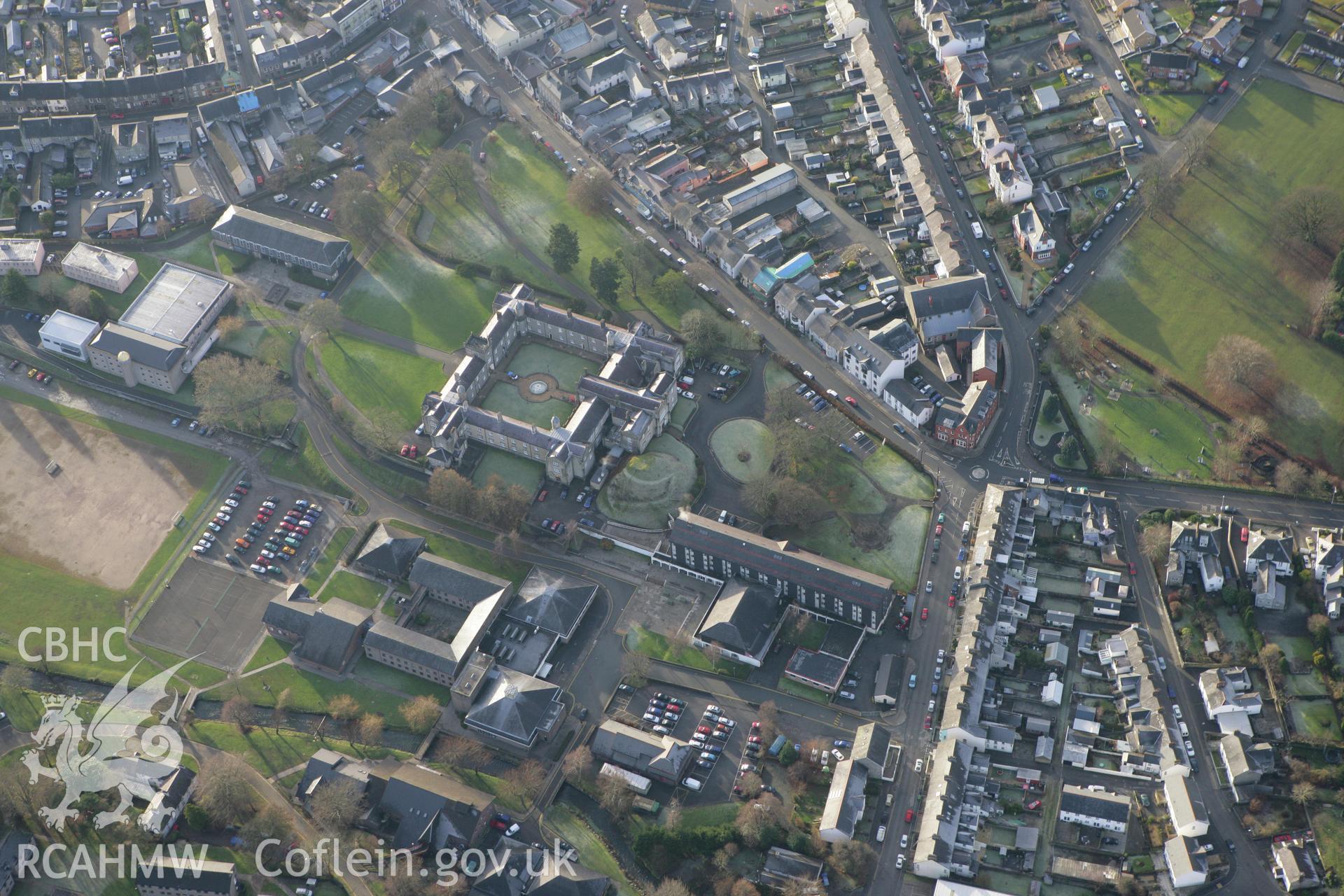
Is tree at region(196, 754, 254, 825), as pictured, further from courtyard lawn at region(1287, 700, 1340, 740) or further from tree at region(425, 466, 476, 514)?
courtyard lawn at region(1287, 700, 1340, 740)

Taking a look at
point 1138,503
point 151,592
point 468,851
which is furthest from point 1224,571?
point 151,592

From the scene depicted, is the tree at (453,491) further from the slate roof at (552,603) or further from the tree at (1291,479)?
the tree at (1291,479)

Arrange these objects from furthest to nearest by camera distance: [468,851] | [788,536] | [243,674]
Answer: [788,536] < [243,674] < [468,851]

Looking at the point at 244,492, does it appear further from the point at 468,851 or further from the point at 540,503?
the point at 468,851

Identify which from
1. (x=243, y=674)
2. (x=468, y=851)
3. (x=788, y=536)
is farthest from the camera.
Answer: (x=788, y=536)

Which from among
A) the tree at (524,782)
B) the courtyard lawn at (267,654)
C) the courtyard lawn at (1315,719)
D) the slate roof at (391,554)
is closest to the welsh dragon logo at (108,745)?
the courtyard lawn at (267,654)

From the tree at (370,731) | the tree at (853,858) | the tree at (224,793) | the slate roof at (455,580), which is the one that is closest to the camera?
the tree at (853,858)

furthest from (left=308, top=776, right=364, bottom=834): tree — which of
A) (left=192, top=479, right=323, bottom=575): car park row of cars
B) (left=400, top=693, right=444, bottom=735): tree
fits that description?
(left=192, top=479, right=323, bottom=575): car park row of cars
